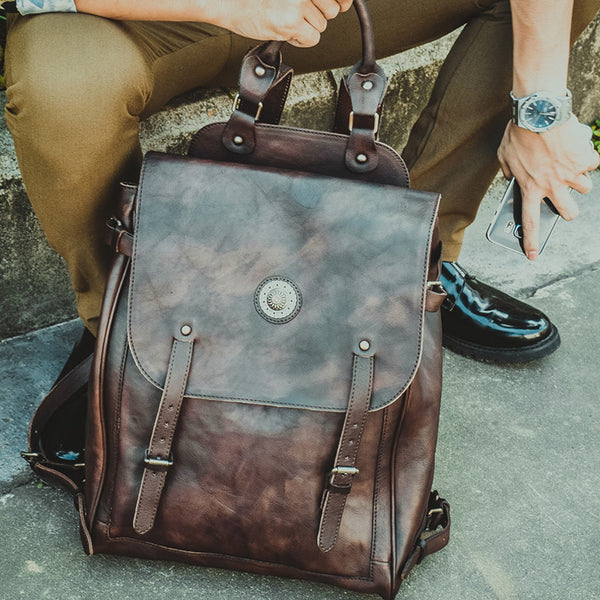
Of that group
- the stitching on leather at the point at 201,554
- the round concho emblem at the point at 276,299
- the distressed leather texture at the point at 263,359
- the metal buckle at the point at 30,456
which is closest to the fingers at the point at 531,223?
the distressed leather texture at the point at 263,359

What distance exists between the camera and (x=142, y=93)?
1.57m

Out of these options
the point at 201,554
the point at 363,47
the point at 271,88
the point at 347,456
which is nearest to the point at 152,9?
the point at 271,88

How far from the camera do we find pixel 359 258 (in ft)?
4.64

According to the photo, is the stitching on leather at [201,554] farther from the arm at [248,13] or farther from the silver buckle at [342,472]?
the arm at [248,13]

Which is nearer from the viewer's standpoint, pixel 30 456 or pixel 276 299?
pixel 276 299

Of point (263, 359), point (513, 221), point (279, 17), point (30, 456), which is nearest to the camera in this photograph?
point (263, 359)

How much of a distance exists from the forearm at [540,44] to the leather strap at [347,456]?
0.82 metres

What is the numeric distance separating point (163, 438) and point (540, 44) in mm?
1162

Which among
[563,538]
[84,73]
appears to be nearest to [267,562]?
[563,538]

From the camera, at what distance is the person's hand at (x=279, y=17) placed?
150 centimetres

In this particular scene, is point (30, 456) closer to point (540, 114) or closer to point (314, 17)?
point (314, 17)

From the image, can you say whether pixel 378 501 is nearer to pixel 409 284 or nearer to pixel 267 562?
pixel 267 562

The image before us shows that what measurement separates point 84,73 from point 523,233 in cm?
106

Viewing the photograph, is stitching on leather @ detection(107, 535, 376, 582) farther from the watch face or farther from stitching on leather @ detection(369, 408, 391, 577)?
the watch face
